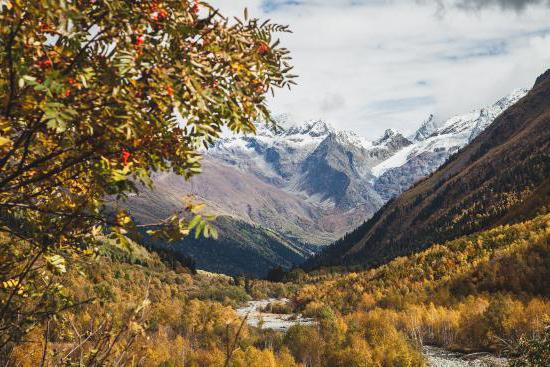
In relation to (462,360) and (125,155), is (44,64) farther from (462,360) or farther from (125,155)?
(462,360)

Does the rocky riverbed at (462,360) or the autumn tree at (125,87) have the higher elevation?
the autumn tree at (125,87)

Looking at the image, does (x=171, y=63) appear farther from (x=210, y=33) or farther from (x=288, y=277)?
(x=288, y=277)

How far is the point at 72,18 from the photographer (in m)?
2.46

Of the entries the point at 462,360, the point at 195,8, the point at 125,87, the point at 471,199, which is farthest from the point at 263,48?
the point at 471,199

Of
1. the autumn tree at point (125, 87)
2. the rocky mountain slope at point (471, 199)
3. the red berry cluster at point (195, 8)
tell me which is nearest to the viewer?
the autumn tree at point (125, 87)

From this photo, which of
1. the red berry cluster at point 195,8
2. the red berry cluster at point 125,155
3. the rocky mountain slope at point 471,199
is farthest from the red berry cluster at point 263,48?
the rocky mountain slope at point 471,199

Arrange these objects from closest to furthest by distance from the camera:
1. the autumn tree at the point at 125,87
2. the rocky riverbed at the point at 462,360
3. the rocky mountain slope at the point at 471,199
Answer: the autumn tree at the point at 125,87 → the rocky riverbed at the point at 462,360 → the rocky mountain slope at the point at 471,199

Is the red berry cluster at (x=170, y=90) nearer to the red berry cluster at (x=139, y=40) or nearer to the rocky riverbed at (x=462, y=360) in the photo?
the red berry cluster at (x=139, y=40)

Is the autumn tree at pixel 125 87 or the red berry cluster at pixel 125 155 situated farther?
the red berry cluster at pixel 125 155

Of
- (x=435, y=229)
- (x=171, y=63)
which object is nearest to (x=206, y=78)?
(x=171, y=63)

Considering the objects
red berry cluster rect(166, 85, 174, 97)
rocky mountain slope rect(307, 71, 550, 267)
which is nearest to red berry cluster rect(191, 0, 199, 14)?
red berry cluster rect(166, 85, 174, 97)

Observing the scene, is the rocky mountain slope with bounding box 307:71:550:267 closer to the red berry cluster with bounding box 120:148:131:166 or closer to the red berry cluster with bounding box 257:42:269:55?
the red berry cluster with bounding box 257:42:269:55

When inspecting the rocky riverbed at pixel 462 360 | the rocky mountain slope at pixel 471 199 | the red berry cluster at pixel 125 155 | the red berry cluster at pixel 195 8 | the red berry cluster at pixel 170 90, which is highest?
the rocky mountain slope at pixel 471 199

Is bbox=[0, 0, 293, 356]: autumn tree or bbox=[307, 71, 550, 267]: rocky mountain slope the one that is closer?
bbox=[0, 0, 293, 356]: autumn tree
